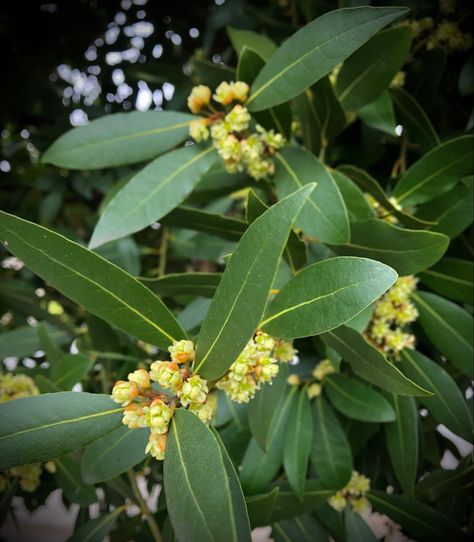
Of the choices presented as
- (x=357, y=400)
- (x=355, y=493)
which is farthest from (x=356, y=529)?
(x=357, y=400)

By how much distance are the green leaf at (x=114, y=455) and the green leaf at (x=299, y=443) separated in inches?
13.0

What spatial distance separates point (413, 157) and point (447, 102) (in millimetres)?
157

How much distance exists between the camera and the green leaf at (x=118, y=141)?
2.98 feet

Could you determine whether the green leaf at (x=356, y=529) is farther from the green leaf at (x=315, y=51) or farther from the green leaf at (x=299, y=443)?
the green leaf at (x=315, y=51)

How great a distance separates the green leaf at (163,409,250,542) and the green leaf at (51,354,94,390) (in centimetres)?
51

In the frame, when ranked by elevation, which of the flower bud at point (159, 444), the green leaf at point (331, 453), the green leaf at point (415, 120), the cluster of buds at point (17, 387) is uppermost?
the green leaf at point (415, 120)

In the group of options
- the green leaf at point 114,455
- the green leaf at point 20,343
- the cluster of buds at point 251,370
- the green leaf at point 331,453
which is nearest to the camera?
the cluster of buds at point 251,370

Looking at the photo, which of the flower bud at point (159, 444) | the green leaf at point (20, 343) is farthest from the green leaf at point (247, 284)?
the green leaf at point (20, 343)

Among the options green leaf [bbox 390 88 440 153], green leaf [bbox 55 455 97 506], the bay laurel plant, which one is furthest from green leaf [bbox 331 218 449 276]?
green leaf [bbox 55 455 97 506]

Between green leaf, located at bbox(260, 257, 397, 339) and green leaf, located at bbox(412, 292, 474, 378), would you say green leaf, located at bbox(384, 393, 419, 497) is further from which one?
green leaf, located at bbox(260, 257, 397, 339)

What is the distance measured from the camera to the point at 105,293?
63 centimetres

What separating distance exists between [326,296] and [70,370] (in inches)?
26.8

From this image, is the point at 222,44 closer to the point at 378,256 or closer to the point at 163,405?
the point at 378,256

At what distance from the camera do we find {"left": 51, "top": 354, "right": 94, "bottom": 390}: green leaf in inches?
40.9
